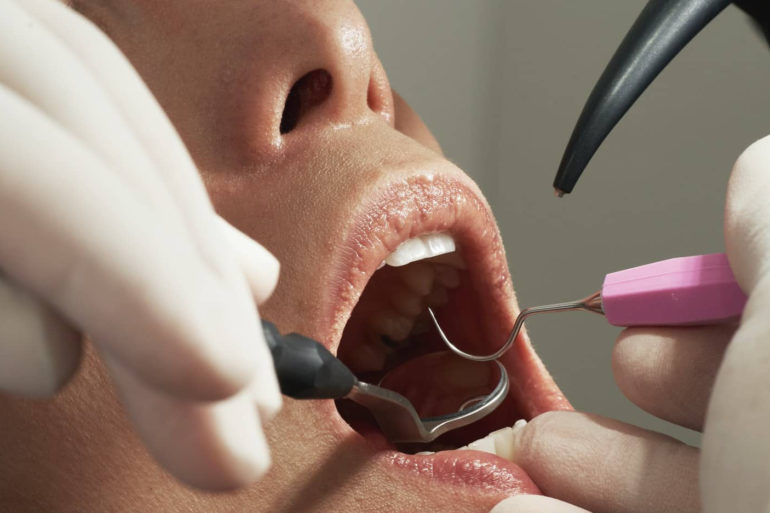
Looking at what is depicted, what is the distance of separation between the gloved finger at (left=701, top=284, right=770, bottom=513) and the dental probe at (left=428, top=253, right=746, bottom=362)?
106mm

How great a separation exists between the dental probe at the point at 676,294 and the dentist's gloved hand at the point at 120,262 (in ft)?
0.91

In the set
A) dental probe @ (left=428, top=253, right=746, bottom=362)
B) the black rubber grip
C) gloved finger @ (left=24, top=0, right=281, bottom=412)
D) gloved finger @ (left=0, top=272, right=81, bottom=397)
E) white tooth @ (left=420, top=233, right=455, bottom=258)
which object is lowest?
white tooth @ (left=420, top=233, right=455, bottom=258)

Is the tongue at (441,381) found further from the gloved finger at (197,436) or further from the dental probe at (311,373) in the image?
the gloved finger at (197,436)

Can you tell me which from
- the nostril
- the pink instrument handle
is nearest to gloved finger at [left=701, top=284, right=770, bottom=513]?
the pink instrument handle

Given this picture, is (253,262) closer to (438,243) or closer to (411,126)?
(438,243)

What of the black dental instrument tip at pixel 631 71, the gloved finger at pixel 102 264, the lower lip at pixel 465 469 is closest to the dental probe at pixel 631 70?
the black dental instrument tip at pixel 631 71

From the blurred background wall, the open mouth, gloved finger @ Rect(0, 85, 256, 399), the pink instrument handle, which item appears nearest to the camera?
gloved finger @ Rect(0, 85, 256, 399)

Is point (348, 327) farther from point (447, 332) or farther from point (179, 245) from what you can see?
point (179, 245)

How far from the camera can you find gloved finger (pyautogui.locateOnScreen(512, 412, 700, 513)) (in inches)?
20.2

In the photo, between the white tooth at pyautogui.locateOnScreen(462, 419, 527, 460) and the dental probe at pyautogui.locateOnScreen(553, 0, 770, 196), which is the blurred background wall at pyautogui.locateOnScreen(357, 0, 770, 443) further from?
the white tooth at pyautogui.locateOnScreen(462, 419, 527, 460)

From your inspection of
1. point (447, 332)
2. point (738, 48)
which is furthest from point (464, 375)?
point (738, 48)

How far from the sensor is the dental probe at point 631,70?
64 centimetres

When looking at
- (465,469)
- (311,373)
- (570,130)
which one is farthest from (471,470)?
(570,130)

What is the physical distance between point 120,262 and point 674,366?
379 millimetres
